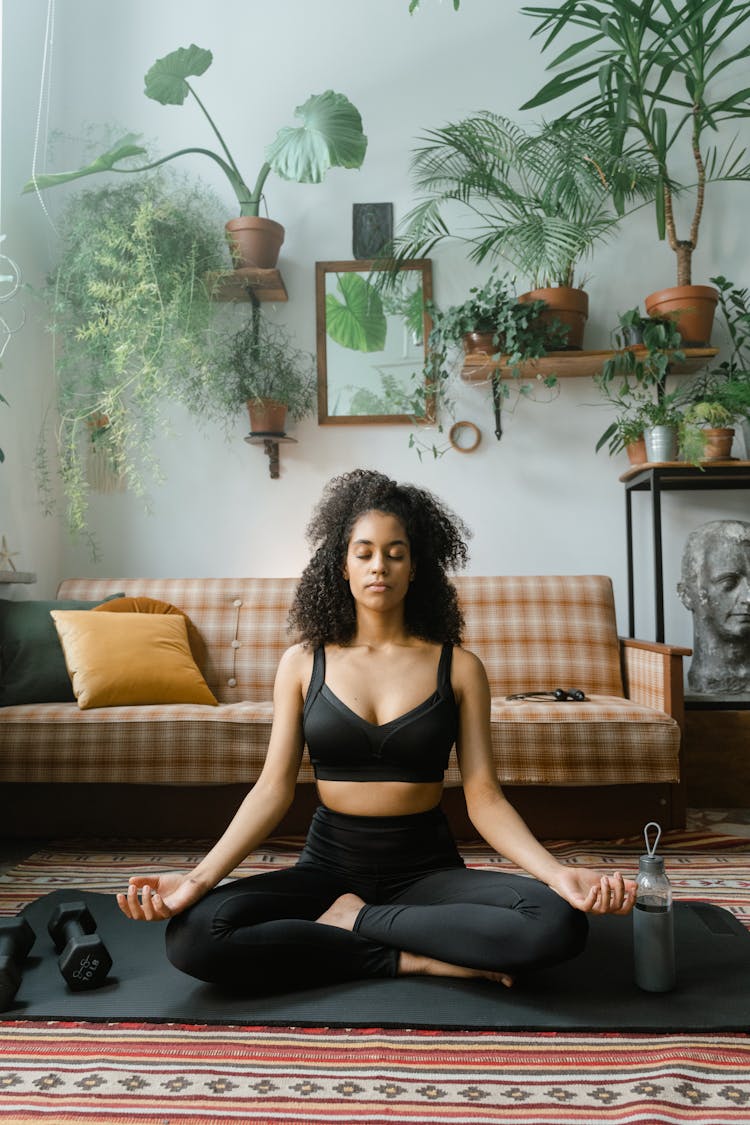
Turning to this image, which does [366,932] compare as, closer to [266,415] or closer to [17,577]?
[17,577]

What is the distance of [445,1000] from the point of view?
1.47 metres

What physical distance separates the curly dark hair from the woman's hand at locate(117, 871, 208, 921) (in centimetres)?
52

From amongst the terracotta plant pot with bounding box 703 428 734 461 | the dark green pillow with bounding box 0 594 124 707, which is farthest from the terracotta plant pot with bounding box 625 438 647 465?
the dark green pillow with bounding box 0 594 124 707

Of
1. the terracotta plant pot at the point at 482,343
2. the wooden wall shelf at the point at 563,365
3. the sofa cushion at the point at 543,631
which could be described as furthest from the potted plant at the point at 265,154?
the sofa cushion at the point at 543,631

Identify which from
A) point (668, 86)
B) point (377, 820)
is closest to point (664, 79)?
point (668, 86)

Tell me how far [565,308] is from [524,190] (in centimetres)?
57

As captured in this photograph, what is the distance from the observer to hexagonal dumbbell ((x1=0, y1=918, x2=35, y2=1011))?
1486mm

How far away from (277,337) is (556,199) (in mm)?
1160

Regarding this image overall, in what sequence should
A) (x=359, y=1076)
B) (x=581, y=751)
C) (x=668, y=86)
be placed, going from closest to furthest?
(x=359, y=1076) < (x=581, y=751) < (x=668, y=86)

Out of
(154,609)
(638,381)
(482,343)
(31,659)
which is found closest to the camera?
(31,659)

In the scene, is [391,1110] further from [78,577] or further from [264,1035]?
[78,577]

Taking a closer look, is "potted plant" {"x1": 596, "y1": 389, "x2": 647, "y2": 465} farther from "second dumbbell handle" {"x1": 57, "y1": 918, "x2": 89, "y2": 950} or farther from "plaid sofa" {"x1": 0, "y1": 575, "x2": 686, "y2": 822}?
"second dumbbell handle" {"x1": 57, "y1": 918, "x2": 89, "y2": 950}

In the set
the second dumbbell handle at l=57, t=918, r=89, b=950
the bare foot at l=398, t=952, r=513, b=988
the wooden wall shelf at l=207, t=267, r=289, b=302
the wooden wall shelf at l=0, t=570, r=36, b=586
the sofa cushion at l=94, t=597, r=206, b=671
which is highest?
the wooden wall shelf at l=207, t=267, r=289, b=302

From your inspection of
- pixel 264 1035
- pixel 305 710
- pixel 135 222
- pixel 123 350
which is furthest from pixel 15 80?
pixel 264 1035
